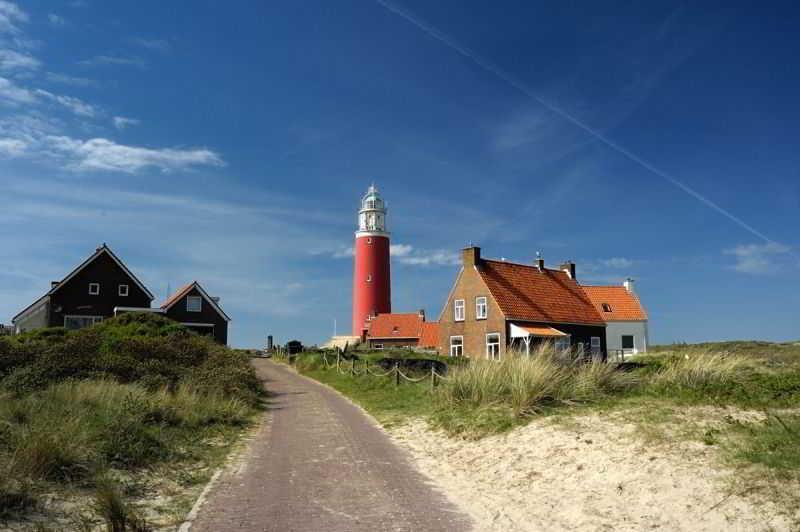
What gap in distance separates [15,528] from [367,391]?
49.9 ft

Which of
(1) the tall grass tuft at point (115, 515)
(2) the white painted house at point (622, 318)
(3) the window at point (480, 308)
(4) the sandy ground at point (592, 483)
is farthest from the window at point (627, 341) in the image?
(1) the tall grass tuft at point (115, 515)

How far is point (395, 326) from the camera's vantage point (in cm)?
5722

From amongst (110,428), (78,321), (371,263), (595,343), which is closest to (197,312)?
(78,321)

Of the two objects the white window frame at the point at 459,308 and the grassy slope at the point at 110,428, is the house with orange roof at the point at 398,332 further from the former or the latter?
the grassy slope at the point at 110,428

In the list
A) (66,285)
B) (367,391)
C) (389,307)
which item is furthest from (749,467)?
(389,307)

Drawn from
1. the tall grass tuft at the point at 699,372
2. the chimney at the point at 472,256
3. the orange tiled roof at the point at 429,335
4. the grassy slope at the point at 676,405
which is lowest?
the grassy slope at the point at 676,405

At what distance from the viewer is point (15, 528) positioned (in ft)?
20.2

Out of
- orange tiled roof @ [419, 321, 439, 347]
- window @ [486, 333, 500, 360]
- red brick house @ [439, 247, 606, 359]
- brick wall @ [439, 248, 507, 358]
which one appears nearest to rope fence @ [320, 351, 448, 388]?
red brick house @ [439, 247, 606, 359]

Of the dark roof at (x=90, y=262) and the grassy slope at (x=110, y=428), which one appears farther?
the dark roof at (x=90, y=262)

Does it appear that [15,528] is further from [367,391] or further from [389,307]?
[389,307]

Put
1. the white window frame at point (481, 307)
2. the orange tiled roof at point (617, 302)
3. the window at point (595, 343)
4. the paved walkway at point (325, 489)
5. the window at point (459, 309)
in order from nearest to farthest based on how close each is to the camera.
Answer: the paved walkway at point (325, 489) → the white window frame at point (481, 307) → the window at point (459, 309) → the window at point (595, 343) → the orange tiled roof at point (617, 302)

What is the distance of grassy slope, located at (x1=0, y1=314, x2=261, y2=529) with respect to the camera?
6.98 meters

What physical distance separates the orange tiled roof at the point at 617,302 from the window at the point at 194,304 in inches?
1089

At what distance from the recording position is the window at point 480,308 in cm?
3691
